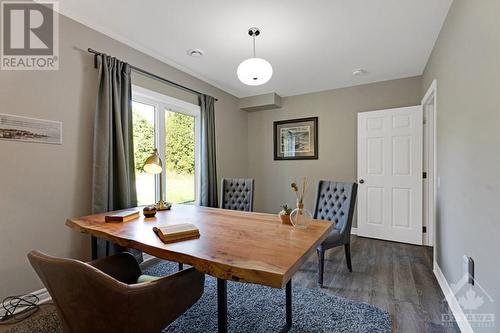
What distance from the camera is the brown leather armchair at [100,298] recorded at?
90cm

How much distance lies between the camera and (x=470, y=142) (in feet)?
5.29

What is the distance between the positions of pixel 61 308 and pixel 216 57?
288 cm

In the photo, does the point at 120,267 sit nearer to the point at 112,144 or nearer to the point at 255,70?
the point at 112,144

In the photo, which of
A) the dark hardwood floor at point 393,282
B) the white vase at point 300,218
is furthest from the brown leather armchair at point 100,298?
the dark hardwood floor at point 393,282

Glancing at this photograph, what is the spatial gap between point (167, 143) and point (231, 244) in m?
2.39

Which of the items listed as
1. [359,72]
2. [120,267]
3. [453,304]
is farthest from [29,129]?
[359,72]

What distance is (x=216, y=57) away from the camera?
304 cm

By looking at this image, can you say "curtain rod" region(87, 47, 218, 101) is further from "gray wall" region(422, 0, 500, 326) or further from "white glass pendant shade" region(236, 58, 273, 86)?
"gray wall" region(422, 0, 500, 326)

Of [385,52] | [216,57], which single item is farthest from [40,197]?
[385,52]

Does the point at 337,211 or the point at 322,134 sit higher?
the point at 322,134

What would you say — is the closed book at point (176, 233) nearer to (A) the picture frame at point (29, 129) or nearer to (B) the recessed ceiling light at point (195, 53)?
(A) the picture frame at point (29, 129)

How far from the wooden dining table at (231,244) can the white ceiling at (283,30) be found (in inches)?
72.0

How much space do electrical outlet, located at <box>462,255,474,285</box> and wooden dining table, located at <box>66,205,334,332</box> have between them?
3.05 feet

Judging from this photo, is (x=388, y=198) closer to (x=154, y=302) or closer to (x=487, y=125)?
(x=487, y=125)
